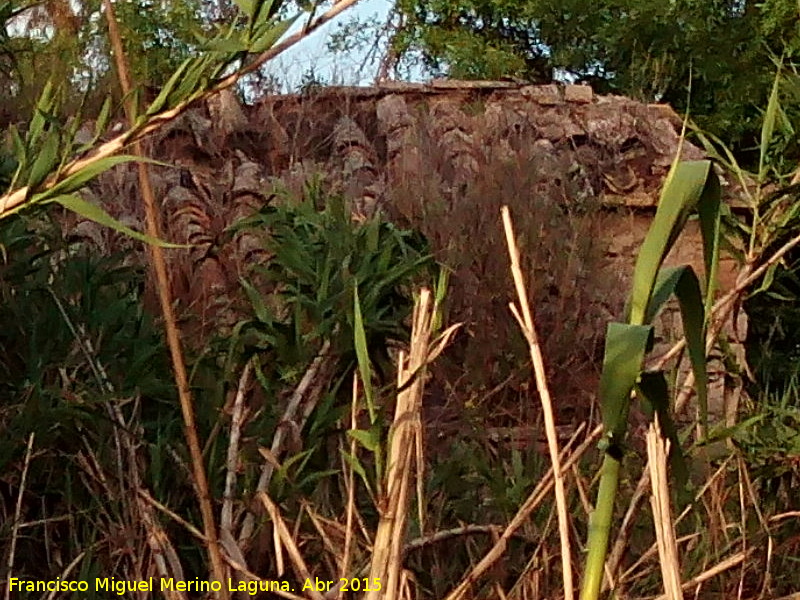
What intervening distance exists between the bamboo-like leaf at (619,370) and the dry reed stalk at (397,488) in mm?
313

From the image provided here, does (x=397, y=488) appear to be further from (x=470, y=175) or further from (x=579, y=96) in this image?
(x=579, y=96)

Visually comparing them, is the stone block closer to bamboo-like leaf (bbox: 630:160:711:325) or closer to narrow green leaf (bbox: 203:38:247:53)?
narrow green leaf (bbox: 203:38:247:53)

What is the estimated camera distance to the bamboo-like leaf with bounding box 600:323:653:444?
806 millimetres

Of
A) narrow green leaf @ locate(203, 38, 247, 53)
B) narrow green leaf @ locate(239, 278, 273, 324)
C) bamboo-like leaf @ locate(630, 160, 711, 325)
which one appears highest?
narrow green leaf @ locate(203, 38, 247, 53)

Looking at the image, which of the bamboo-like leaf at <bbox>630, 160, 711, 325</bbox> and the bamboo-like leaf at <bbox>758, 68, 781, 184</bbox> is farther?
the bamboo-like leaf at <bbox>758, 68, 781, 184</bbox>

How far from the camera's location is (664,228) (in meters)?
0.82

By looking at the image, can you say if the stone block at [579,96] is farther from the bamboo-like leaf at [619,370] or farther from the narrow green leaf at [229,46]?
the bamboo-like leaf at [619,370]

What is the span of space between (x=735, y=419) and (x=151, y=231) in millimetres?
1985

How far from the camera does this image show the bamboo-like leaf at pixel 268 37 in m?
1.00

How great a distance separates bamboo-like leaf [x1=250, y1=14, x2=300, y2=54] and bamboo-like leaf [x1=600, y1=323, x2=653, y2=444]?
0.36 m

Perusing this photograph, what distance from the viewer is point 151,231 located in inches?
50.9

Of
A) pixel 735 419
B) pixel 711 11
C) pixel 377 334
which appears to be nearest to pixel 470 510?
pixel 377 334

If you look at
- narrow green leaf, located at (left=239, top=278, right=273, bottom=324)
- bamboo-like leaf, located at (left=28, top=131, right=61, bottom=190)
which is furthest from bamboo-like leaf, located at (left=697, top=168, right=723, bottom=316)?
narrow green leaf, located at (left=239, top=278, right=273, bottom=324)

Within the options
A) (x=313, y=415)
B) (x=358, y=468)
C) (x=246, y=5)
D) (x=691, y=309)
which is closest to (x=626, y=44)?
(x=313, y=415)
